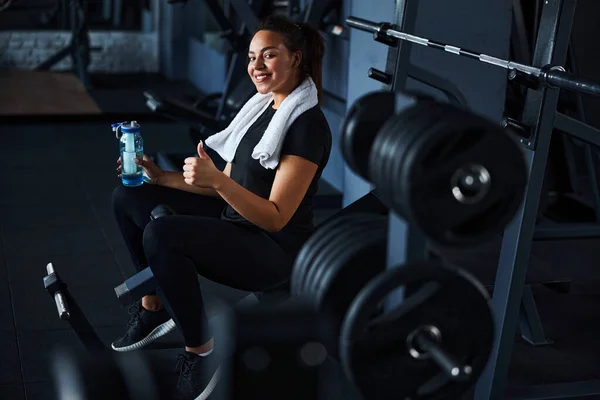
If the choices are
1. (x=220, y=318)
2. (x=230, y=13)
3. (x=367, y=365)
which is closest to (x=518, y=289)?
(x=367, y=365)

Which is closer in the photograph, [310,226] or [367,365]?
[367,365]

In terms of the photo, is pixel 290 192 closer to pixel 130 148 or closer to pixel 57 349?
pixel 130 148

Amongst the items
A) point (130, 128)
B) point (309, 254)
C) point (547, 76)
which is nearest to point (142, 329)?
point (130, 128)

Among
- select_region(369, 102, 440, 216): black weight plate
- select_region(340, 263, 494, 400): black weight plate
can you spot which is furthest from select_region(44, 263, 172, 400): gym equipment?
select_region(369, 102, 440, 216): black weight plate

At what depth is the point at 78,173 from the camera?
4234mm

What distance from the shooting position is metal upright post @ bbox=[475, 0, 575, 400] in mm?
1700

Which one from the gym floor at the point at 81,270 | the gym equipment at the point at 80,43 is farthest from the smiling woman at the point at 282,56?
the gym equipment at the point at 80,43

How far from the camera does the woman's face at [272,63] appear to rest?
1.94m

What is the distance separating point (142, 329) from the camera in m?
2.27

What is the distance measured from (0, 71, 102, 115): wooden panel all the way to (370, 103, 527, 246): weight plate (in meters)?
4.55

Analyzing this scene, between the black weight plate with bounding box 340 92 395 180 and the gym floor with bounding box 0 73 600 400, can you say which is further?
the gym floor with bounding box 0 73 600 400

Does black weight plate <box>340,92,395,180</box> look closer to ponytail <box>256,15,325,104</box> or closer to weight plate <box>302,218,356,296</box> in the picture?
weight plate <box>302,218,356,296</box>

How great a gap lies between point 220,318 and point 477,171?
1.35 meters

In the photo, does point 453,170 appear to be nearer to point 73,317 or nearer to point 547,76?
point 547,76
